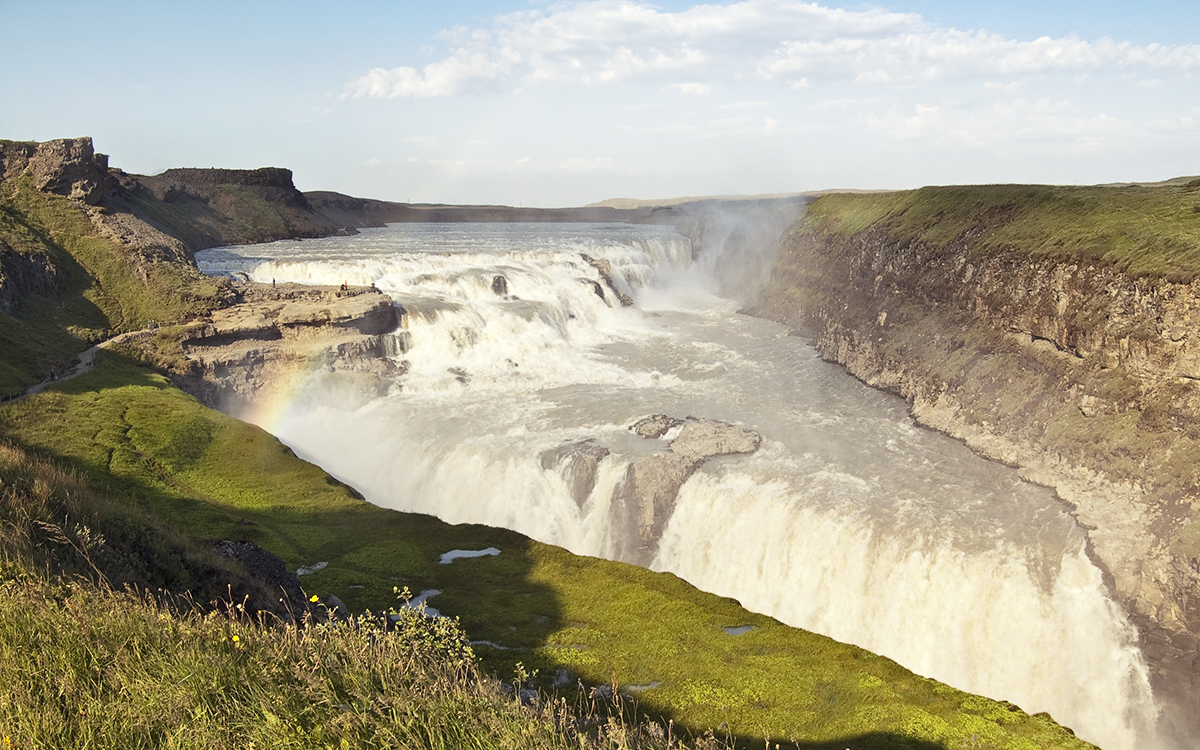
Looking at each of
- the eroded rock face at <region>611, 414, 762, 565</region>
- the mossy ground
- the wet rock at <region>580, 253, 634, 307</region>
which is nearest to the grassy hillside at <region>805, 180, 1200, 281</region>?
the eroded rock face at <region>611, 414, 762, 565</region>

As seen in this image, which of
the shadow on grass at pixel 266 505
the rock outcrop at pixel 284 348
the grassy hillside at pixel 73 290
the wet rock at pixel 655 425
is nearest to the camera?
the shadow on grass at pixel 266 505

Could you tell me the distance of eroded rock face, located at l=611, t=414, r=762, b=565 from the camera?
27.6 m

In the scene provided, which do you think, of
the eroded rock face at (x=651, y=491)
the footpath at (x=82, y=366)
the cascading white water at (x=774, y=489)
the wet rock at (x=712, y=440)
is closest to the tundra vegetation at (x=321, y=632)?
the footpath at (x=82, y=366)

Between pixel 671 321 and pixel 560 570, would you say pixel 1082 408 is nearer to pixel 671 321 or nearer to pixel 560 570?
pixel 560 570

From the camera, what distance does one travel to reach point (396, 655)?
770 cm

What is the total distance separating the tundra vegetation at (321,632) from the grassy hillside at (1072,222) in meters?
22.7

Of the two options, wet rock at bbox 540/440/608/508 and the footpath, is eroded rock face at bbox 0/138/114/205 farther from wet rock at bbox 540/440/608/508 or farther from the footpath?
wet rock at bbox 540/440/608/508

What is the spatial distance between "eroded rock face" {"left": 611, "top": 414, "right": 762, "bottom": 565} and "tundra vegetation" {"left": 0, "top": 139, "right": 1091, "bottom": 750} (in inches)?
273

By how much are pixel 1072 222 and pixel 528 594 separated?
31.4 metres

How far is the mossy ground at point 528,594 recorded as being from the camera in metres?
13.3

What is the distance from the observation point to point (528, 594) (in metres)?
18.3

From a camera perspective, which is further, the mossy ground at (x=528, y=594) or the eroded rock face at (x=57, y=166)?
the eroded rock face at (x=57, y=166)

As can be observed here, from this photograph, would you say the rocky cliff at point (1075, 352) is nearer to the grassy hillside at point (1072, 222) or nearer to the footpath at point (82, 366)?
the grassy hillside at point (1072, 222)

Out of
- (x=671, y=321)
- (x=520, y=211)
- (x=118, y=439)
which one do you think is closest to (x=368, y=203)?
(x=520, y=211)
